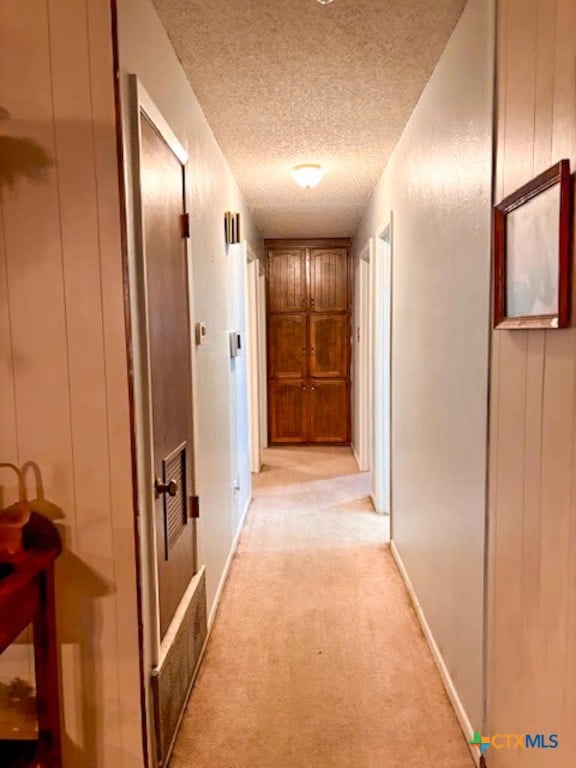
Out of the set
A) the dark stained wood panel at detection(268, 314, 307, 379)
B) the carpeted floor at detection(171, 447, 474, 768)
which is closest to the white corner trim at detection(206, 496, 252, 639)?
the carpeted floor at detection(171, 447, 474, 768)

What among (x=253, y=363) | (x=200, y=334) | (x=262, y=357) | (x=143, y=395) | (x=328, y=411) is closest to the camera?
(x=143, y=395)

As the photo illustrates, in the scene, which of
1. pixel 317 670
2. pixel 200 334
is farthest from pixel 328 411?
pixel 317 670

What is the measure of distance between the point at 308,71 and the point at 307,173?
3.98 feet

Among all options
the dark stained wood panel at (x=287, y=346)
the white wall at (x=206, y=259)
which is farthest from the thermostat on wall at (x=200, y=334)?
the dark stained wood panel at (x=287, y=346)

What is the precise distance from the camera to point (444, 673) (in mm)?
2105

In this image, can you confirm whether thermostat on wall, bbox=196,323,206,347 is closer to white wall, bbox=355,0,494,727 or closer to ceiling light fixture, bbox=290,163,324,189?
white wall, bbox=355,0,494,727

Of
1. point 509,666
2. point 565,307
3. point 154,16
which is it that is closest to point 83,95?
point 154,16

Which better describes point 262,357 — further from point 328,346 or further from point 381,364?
point 381,364

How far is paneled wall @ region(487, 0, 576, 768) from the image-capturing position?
3.66 feet

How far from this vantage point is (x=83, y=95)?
1435 millimetres

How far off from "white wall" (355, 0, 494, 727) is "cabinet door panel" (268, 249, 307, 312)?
3204 mm

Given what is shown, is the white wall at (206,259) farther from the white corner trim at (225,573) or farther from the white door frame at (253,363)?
the white door frame at (253,363)

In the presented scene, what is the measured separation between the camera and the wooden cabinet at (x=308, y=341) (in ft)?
20.2

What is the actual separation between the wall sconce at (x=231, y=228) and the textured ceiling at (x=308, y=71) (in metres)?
0.34
